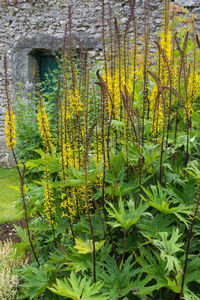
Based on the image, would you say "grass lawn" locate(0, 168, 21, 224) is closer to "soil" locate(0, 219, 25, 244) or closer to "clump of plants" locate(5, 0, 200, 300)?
"soil" locate(0, 219, 25, 244)

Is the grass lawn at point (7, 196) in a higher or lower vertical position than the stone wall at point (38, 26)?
lower

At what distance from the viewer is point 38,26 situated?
775 cm

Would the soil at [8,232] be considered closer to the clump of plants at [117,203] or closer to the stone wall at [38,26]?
the clump of plants at [117,203]

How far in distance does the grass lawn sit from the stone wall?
0.88 meters

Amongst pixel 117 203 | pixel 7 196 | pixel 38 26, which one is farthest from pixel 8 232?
pixel 38 26

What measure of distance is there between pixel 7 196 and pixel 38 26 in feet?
14.6

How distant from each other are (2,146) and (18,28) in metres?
3.39

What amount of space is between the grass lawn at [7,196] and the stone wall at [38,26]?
0.88 m

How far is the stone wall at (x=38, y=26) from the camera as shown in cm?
702

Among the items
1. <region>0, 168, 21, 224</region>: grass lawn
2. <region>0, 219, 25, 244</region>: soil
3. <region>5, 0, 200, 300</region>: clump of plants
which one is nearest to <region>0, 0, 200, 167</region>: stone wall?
<region>0, 168, 21, 224</region>: grass lawn

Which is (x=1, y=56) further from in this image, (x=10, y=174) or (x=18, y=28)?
(x=10, y=174)

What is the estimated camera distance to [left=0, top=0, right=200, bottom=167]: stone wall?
23.0 ft

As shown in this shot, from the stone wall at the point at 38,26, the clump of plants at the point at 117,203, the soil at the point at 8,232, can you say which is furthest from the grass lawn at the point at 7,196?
the clump of plants at the point at 117,203

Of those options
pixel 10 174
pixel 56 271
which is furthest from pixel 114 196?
pixel 10 174
